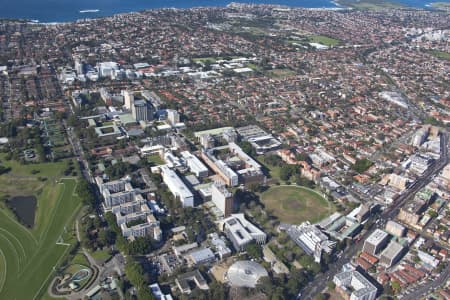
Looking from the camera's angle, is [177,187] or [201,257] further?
[177,187]

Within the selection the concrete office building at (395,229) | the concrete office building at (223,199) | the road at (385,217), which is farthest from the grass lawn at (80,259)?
the concrete office building at (395,229)

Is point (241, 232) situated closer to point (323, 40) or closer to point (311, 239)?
point (311, 239)

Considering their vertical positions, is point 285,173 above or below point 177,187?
below

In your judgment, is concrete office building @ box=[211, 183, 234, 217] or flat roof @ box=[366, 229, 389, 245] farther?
concrete office building @ box=[211, 183, 234, 217]

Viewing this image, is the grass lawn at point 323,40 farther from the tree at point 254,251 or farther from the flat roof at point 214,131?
the tree at point 254,251

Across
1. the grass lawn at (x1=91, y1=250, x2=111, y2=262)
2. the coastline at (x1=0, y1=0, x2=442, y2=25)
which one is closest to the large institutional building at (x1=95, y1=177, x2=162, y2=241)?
the grass lawn at (x1=91, y1=250, x2=111, y2=262)

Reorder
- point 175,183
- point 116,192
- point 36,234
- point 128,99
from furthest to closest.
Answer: point 128,99, point 175,183, point 116,192, point 36,234

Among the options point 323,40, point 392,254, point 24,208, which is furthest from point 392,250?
point 323,40

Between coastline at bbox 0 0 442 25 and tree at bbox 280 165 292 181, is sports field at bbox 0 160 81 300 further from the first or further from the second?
coastline at bbox 0 0 442 25
